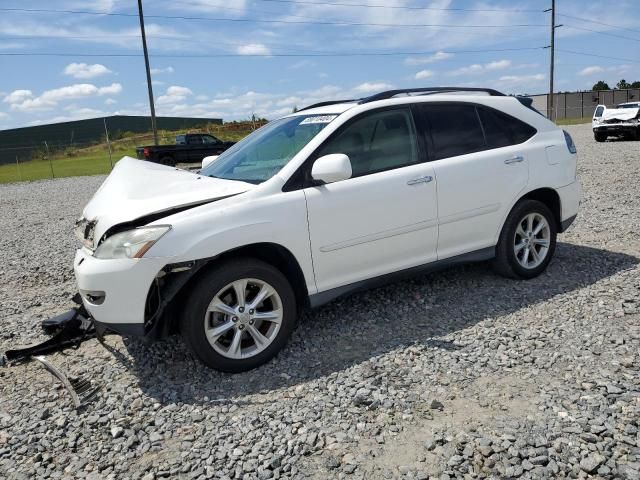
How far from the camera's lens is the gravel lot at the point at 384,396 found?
262 centimetres

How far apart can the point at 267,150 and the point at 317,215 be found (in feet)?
3.01

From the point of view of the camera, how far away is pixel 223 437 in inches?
114

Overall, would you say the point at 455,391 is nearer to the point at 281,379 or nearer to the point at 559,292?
the point at 281,379

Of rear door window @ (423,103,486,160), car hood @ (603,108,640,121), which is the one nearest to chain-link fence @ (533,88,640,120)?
car hood @ (603,108,640,121)

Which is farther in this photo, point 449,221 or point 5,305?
point 5,305

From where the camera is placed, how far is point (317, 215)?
3.75m

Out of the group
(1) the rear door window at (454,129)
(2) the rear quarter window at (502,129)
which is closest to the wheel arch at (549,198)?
(2) the rear quarter window at (502,129)

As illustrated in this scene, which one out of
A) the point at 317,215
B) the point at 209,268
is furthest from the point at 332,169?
the point at 209,268

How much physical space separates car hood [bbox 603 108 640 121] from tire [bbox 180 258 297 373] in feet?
70.4

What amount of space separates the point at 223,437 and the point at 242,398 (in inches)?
16.5

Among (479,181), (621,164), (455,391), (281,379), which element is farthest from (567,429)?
(621,164)

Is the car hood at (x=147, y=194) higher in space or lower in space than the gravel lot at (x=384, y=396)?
higher

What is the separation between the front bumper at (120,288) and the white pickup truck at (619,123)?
22.1m

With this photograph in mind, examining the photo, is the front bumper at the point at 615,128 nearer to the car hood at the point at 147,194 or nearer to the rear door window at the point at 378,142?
the rear door window at the point at 378,142
